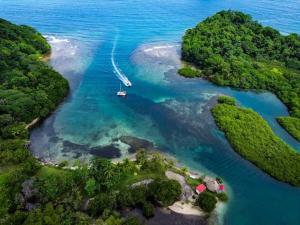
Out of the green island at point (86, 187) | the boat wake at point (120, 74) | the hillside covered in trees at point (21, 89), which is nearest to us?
the green island at point (86, 187)

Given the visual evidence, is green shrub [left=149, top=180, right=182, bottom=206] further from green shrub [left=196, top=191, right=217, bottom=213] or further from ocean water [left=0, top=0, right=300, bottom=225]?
ocean water [left=0, top=0, right=300, bottom=225]

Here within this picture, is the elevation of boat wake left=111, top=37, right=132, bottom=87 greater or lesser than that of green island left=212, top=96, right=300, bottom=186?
greater

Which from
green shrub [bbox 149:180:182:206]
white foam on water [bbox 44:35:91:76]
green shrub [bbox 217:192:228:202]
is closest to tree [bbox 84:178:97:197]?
green shrub [bbox 149:180:182:206]

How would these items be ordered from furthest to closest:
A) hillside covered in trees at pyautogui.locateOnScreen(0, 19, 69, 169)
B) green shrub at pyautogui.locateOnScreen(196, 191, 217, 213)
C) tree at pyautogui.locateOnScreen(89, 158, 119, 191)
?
hillside covered in trees at pyautogui.locateOnScreen(0, 19, 69, 169) < tree at pyautogui.locateOnScreen(89, 158, 119, 191) < green shrub at pyautogui.locateOnScreen(196, 191, 217, 213)

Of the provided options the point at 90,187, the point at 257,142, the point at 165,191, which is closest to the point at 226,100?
the point at 257,142

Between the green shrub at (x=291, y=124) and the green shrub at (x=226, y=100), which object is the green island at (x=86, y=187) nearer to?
the green shrub at (x=291, y=124)

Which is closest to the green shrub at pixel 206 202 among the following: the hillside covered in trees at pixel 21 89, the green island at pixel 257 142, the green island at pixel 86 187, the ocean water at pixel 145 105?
the green island at pixel 86 187
